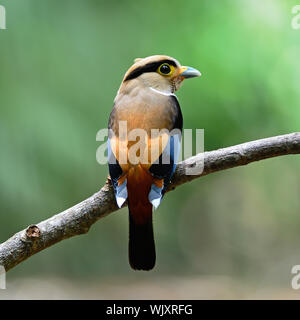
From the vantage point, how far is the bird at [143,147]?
6.37 ft

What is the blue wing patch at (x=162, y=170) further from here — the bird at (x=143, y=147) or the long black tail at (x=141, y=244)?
the long black tail at (x=141, y=244)

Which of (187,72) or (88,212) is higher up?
(187,72)

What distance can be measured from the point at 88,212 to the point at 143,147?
0.30 m

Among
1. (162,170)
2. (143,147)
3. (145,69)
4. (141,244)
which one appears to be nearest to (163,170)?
(162,170)

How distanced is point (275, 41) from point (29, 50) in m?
1.62

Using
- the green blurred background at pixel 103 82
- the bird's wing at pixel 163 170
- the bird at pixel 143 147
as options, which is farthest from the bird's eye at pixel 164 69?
the green blurred background at pixel 103 82

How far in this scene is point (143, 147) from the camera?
1982 millimetres

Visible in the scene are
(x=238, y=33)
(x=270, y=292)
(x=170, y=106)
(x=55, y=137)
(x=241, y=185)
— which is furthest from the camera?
(x=241, y=185)

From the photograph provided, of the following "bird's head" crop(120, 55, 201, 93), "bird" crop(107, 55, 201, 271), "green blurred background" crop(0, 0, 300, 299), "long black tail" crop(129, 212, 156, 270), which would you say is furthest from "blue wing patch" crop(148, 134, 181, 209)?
"green blurred background" crop(0, 0, 300, 299)

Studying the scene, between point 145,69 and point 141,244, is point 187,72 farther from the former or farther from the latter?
point 141,244

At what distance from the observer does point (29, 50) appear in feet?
12.6
